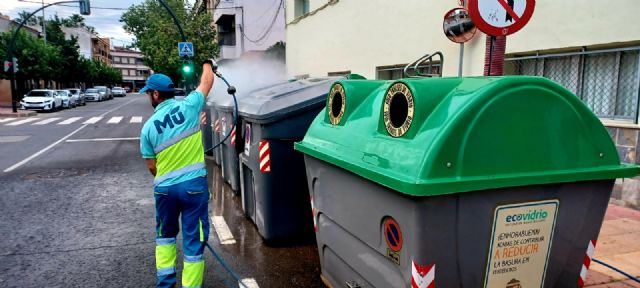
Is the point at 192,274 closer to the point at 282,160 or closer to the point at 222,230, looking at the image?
the point at 282,160

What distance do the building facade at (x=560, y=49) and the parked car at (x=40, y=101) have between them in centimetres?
2252

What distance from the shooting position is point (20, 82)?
31.9 metres

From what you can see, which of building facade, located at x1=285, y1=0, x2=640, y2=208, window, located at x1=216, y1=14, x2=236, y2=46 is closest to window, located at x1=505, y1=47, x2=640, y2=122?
building facade, located at x1=285, y1=0, x2=640, y2=208

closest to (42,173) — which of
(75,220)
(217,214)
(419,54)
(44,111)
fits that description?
(75,220)

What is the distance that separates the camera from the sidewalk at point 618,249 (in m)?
3.56

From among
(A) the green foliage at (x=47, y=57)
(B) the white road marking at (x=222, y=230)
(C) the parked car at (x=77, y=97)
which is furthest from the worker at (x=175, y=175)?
(C) the parked car at (x=77, y=97)

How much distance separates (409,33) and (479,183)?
7.58m

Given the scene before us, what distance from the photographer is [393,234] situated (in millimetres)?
2326

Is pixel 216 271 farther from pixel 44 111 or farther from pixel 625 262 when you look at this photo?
pixel 44 111

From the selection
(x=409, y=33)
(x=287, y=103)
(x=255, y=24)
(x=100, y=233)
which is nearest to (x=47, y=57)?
(x=255, y=24)

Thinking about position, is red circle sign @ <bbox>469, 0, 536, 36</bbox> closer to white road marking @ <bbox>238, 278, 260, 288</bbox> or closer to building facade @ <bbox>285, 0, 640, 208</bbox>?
building facade @ <bbox>285, 0, 640, 208</bbox>

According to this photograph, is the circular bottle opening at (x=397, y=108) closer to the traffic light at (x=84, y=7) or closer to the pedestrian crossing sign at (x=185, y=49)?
the pedestrian crossing sign at (x=185, y=49)

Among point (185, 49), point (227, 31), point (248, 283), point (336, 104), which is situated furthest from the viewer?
point (227, 31)

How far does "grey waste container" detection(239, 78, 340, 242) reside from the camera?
4379 mm
